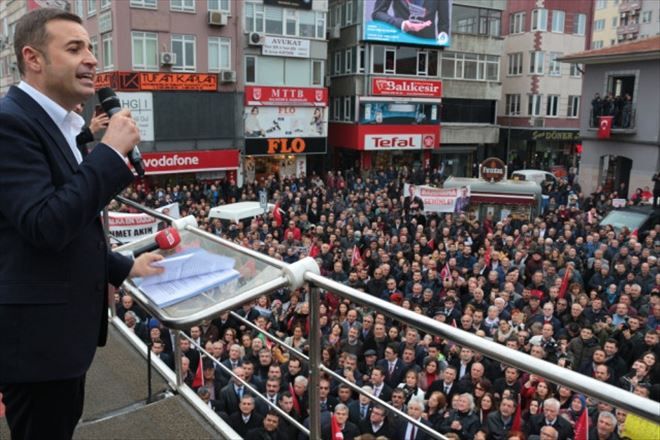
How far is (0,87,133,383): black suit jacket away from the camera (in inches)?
64.2

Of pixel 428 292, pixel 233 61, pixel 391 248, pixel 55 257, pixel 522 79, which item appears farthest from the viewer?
pixel 522 79

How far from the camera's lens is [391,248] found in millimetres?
14477

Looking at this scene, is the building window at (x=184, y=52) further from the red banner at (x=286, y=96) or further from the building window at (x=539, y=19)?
the building window at (x=539, y=19)

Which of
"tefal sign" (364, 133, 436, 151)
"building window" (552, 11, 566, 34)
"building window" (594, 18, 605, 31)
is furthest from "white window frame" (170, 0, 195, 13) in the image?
"building window" (594, 18, 605, 31)

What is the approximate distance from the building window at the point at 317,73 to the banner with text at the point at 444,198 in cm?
1431

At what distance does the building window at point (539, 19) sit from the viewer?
3994 centimetres

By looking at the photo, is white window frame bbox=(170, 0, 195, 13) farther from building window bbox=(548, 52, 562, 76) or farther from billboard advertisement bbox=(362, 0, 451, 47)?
building window bbox=(548, 52, 562, 76)

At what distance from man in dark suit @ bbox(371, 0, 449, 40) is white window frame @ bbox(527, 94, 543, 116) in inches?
395

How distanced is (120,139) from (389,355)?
6.73 m

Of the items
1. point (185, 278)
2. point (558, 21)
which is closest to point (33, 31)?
point (185, 278)

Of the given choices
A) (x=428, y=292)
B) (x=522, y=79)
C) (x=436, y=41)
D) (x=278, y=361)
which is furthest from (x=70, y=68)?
(x=522, y=79)

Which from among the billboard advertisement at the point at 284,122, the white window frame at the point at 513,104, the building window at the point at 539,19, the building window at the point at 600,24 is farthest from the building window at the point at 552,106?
the building window at the point at 600,24

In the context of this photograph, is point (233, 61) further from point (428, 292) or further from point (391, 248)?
point (428, 292)

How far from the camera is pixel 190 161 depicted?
1080 inches
